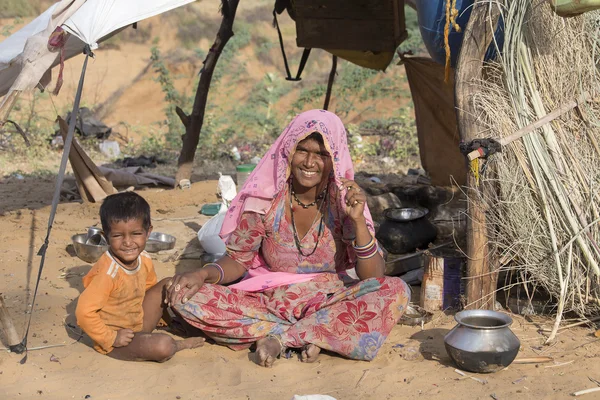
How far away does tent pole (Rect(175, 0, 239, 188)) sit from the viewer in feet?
23.2

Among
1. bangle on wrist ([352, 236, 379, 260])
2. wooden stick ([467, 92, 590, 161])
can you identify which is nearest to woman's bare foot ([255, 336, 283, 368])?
bangle on wrist ([352, 236, 379, 260])

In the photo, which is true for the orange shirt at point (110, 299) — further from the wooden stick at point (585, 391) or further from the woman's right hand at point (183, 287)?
the wooden stick at point (585, 391)

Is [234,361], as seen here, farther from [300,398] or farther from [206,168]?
[206,168]

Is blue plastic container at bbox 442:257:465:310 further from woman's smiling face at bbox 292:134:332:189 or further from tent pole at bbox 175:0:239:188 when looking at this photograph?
tent pole at bbox 175:0:239:188

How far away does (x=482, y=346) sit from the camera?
10.6ft

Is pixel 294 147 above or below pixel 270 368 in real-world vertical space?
above

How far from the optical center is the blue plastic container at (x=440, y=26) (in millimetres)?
4063

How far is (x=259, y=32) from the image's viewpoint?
62.4 ft

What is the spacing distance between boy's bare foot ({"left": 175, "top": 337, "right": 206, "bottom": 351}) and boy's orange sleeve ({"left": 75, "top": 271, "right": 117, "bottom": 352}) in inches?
13.3

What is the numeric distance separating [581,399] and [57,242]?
3.96m

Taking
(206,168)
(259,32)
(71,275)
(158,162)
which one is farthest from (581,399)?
(259,32)

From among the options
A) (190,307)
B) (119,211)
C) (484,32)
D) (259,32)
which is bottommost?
(190,307)

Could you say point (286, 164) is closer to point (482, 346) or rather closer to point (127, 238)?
Result: point (127, 238)

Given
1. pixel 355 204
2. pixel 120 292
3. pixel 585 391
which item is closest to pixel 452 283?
pixel 355 204
